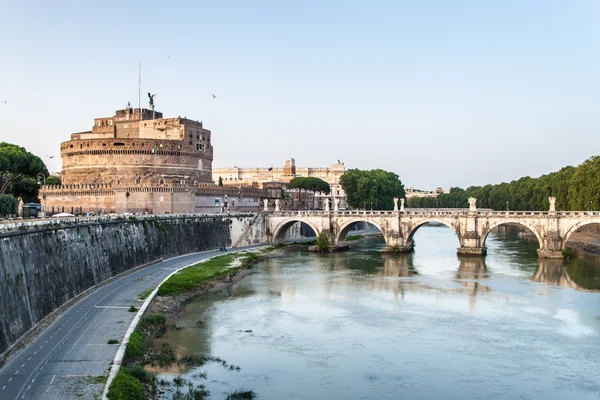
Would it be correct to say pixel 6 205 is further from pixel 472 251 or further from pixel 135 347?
pixel 472 251

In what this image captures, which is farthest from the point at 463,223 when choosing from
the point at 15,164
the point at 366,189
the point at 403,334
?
the point at 15,164

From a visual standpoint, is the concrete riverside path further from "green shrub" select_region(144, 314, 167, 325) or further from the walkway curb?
"green shrub" select_region(144, 314, 167, 325)

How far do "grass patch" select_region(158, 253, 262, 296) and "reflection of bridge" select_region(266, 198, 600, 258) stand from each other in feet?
37.2

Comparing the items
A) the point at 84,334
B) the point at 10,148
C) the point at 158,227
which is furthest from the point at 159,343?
the point at 10,148

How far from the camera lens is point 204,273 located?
40938 millimetres

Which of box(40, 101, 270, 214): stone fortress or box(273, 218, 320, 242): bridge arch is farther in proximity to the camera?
box(273, 218, 320, 242): bridge arch

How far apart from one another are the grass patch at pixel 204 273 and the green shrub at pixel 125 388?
13922 mm

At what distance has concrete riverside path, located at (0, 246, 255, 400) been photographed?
17578 millimetres

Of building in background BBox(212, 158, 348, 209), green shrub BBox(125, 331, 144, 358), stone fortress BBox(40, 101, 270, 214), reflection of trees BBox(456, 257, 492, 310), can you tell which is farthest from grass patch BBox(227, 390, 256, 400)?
building in background BBox(212, 158, 348, 209)

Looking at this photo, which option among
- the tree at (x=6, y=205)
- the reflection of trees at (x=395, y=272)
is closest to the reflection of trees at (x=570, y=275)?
the reflection of trees at (x=395, y=272)

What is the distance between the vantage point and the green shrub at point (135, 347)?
2176 centimetres

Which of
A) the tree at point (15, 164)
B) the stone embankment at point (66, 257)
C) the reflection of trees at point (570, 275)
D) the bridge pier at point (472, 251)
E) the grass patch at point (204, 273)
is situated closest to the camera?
the stone embankment at point (66, 257)

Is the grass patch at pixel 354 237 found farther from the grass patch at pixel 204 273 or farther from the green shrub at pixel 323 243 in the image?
the grass patch at pixel 204 273

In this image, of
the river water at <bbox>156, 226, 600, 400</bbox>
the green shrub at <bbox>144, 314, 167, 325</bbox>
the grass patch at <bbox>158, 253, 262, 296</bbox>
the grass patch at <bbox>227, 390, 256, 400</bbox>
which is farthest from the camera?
the grass patch at <bbox>158, 253, 262, 296</bbox>
